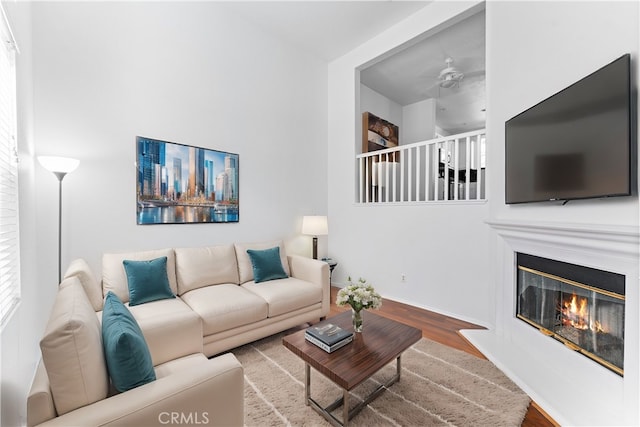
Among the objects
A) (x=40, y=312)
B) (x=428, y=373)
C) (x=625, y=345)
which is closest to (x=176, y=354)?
(x=40, y=312)

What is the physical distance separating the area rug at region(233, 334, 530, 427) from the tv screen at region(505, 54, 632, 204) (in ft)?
4.51

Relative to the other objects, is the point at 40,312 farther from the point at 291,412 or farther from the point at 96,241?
the point at 291,412

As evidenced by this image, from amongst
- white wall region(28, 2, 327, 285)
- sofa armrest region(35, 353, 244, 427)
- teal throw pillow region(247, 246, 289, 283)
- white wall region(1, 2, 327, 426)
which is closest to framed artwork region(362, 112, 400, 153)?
white wall region(28, 2, 327, 285)

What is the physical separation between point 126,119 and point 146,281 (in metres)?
1.57

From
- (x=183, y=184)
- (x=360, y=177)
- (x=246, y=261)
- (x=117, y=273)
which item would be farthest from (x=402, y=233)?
(x=117, y=273)

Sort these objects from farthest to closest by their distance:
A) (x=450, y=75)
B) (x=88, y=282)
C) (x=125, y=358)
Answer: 1. (x=450, y=75)
2. (x=88, y=282)
3. (x=125, y=358)

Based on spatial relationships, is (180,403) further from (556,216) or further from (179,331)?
(556,216)

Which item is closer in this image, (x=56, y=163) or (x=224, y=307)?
(x=56, y=163)

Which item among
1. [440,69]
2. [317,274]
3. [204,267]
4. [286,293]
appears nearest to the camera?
[286,293]

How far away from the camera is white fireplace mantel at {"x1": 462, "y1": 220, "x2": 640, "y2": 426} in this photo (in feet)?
4.86

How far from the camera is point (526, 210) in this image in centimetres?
236

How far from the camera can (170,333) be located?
170cm

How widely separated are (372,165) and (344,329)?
2.73 metres

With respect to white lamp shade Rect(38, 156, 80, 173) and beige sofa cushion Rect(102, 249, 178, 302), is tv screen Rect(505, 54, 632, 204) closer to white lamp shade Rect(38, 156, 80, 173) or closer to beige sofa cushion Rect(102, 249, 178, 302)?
beige sofa cushion Rect(102, 249, 178, 302)
